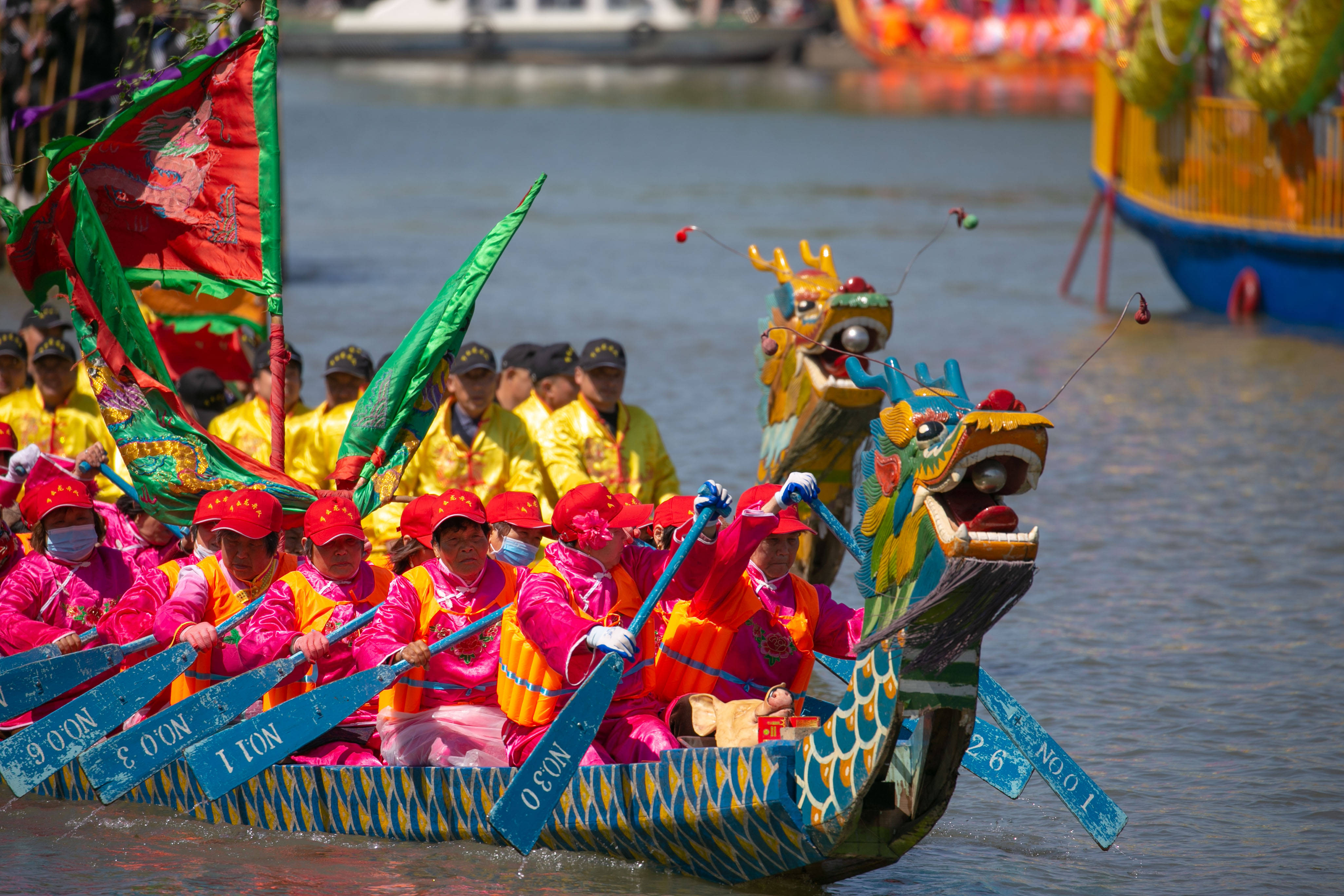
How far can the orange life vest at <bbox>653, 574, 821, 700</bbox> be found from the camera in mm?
5977

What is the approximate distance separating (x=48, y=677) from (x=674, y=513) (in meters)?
2.45

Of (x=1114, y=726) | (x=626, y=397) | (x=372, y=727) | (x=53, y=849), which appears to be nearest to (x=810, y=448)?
(x=1114, y=726)

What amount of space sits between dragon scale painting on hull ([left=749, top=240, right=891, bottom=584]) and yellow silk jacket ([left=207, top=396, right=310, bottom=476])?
2323mm

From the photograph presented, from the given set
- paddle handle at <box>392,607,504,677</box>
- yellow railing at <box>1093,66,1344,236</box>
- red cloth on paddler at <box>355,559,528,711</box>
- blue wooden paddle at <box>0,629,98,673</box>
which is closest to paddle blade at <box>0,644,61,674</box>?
blue wooden paddle at <box>0,629,98,673</box>

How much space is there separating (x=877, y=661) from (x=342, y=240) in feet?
70.8

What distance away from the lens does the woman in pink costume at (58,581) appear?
21.8 ft

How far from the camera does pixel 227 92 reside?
7285 millimetres

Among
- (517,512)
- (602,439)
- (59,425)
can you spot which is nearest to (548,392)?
(602,439)

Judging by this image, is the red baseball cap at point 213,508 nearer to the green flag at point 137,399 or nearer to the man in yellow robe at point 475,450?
the green flag at point 137,399

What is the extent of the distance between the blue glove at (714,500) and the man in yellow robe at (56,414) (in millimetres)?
4357

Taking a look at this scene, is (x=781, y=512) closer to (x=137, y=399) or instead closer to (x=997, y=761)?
(x=997, y=761)

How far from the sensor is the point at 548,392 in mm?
8883

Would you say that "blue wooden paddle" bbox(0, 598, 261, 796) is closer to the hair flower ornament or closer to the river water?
the river water

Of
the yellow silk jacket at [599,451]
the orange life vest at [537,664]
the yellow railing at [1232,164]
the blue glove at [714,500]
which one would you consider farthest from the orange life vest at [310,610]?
the yellow railing at [1232,164]
